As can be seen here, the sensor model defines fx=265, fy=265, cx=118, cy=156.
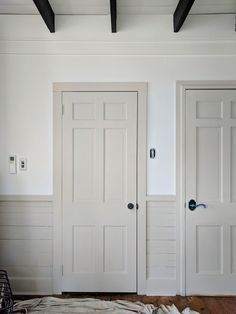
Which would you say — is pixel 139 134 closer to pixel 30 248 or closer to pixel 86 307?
pixel 30 248

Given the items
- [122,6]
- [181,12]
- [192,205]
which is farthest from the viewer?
[192,205]

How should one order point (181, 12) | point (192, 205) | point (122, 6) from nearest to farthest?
point (181, 12), point (122, 6), point (192, 205)

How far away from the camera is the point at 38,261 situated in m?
2.80

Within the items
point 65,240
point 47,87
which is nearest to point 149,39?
point 47,87

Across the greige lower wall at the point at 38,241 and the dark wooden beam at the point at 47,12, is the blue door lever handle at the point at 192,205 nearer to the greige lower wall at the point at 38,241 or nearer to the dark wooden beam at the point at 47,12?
the greige lower wall at the point at 38,241

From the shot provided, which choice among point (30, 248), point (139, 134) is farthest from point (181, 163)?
point (30, 248)

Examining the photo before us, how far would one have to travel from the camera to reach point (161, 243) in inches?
109

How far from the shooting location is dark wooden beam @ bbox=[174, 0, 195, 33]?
2336 mm

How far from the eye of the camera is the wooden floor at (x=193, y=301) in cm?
254

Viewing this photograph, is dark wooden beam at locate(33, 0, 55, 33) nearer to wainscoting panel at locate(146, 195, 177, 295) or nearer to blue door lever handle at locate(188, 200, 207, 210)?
wainscoting panel at locate(146, 195, 177, 295)

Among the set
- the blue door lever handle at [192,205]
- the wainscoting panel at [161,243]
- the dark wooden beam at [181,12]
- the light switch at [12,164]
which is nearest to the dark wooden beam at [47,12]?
the dark wooden beam at [181,12]

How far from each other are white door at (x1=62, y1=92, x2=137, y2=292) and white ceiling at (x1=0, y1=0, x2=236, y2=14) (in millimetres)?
830

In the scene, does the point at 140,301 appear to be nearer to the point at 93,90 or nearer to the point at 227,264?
the point at 227,264

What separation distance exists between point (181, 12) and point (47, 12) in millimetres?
1254
